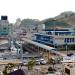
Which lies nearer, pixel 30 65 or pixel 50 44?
pixel 30 65

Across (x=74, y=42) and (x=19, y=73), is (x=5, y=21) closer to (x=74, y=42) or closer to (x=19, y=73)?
(x=74, y=42)

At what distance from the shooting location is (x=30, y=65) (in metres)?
10.5

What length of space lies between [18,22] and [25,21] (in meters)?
2.75

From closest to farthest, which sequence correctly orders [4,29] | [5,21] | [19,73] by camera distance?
[19,73] → [4,29] → [5,21]

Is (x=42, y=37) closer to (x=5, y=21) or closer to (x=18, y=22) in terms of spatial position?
(x=5, y=21)

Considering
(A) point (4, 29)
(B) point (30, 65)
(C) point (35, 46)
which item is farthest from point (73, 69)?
(A) point (4, 29)

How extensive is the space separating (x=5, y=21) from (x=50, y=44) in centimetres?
1655

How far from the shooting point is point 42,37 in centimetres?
2278

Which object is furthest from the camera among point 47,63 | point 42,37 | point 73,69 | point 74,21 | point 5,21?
point 74,21

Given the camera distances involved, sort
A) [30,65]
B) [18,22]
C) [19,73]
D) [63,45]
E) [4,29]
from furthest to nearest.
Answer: [18,22]
[4,29]
[63,45]
[30,65]
[19,73]

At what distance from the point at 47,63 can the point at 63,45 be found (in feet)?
20.8

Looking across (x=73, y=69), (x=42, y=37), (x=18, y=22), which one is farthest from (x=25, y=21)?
(x=73, y=69)

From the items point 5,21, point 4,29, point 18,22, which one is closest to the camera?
point 4,29

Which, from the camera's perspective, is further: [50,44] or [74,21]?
[74,21]
